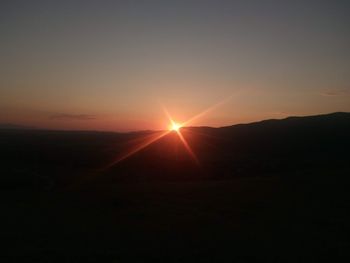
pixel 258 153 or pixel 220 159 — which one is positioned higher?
pixel 258 153

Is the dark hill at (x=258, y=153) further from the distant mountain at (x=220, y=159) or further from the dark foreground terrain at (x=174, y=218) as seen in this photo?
the dark foreground terrain at (x=174, y=218)

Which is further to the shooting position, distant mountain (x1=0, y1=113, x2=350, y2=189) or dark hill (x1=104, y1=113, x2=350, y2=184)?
dark hill (x1=104, y1=113, x2=350, y2=184)

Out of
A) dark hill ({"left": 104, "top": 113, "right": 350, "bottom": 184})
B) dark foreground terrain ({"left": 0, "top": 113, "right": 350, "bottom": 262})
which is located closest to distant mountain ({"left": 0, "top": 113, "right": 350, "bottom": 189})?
dark hill ({"left": 104, "top": 113, "right": 350, "bottom": 184})

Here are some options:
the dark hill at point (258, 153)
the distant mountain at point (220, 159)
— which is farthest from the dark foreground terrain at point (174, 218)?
the dark hill at point (258, 153)

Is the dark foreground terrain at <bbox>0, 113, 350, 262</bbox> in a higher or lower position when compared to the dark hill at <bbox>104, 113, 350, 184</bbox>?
lower

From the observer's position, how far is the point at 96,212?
23.5 metres

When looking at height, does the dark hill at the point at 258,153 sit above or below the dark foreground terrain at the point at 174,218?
above

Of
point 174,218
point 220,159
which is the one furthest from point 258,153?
point 174,218

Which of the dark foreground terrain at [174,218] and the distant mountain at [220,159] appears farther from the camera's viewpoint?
the distant mountain at [220,159]

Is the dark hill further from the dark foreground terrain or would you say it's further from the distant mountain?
the dark foreground terrain

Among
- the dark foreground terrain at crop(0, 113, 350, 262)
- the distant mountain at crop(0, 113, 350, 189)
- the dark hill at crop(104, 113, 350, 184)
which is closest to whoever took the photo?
the dark foreground terrain at crop(0, 113, 350, 262)

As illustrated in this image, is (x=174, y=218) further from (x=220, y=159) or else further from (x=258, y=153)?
(x=258, y=153)

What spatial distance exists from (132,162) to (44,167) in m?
13.8

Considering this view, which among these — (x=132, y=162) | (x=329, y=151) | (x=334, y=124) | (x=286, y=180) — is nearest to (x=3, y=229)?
(x=286, y=180)
